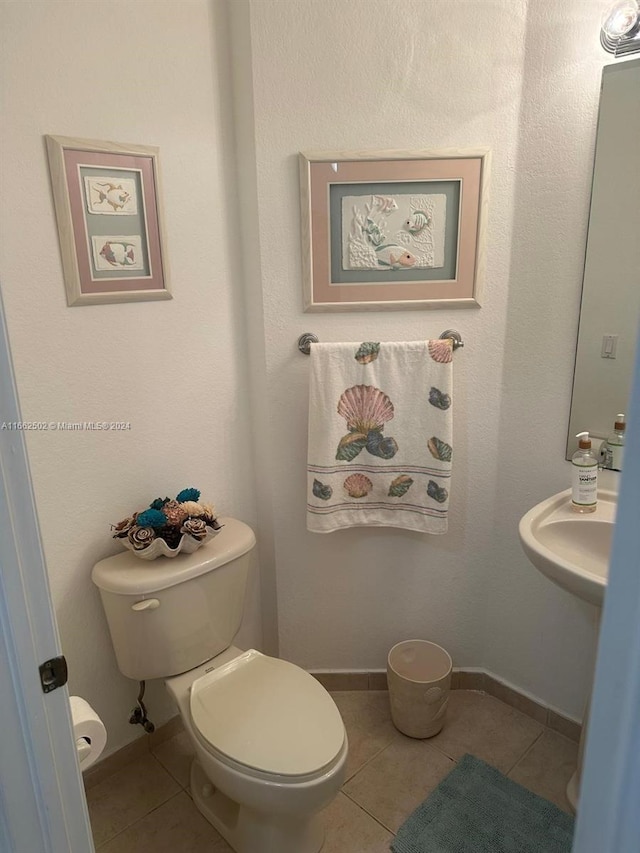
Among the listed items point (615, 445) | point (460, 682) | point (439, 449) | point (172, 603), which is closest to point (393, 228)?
point (439, 449)

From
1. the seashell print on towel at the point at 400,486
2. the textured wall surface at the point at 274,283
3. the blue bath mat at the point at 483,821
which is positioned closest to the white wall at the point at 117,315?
the textured wall surface at the point at 274,283

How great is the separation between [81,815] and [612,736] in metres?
0.78

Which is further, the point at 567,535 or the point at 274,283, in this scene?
the point at 274,283

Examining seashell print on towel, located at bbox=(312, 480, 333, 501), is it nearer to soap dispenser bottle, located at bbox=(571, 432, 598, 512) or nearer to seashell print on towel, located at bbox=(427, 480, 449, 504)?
seashell print on towel, located at bbox=(427, 480, 449, 504)

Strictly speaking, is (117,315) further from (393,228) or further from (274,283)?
(393,228)

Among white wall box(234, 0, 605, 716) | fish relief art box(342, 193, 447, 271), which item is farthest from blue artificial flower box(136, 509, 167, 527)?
fish relief art box(342, 193, 447, 271)

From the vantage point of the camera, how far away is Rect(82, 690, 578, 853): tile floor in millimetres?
1559

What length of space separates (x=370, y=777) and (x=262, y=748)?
1.90 ft

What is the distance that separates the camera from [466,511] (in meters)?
1.89

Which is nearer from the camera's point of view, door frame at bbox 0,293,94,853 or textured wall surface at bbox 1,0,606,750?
door frame at bbox 0,293,94,853

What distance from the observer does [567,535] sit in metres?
1.51

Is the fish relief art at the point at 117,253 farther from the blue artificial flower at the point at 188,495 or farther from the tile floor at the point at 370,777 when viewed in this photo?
the tile floor at the point at 370,777

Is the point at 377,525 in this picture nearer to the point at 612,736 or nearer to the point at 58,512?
the point at 58,512

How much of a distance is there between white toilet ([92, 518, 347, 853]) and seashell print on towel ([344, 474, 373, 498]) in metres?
0.34
